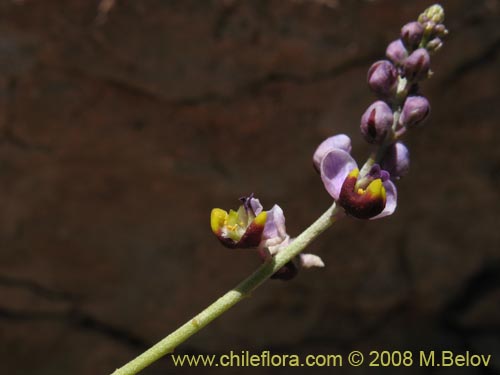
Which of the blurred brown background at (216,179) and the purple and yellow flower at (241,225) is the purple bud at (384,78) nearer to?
the purple and yellow flower at (241,225)

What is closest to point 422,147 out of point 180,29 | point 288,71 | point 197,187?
point 288,71

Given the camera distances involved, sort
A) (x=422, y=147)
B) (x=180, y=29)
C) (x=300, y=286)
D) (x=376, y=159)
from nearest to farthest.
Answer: (x=376, y=159)
(x=180, y=29)
(x=422, y=147)
(x=300, y=286)

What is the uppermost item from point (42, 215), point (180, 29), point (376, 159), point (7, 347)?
point (180, 29)

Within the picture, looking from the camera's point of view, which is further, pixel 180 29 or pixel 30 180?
pixel 30 180

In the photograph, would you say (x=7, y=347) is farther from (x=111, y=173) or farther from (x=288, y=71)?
(x=288, y=71)

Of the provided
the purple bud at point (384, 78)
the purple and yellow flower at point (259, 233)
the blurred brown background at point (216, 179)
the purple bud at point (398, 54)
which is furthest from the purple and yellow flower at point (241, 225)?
the blurred brown background at point (216, 179)

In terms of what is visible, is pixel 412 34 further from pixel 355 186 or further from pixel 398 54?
pixel 355 186

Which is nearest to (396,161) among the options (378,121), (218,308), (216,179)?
(378,121)
